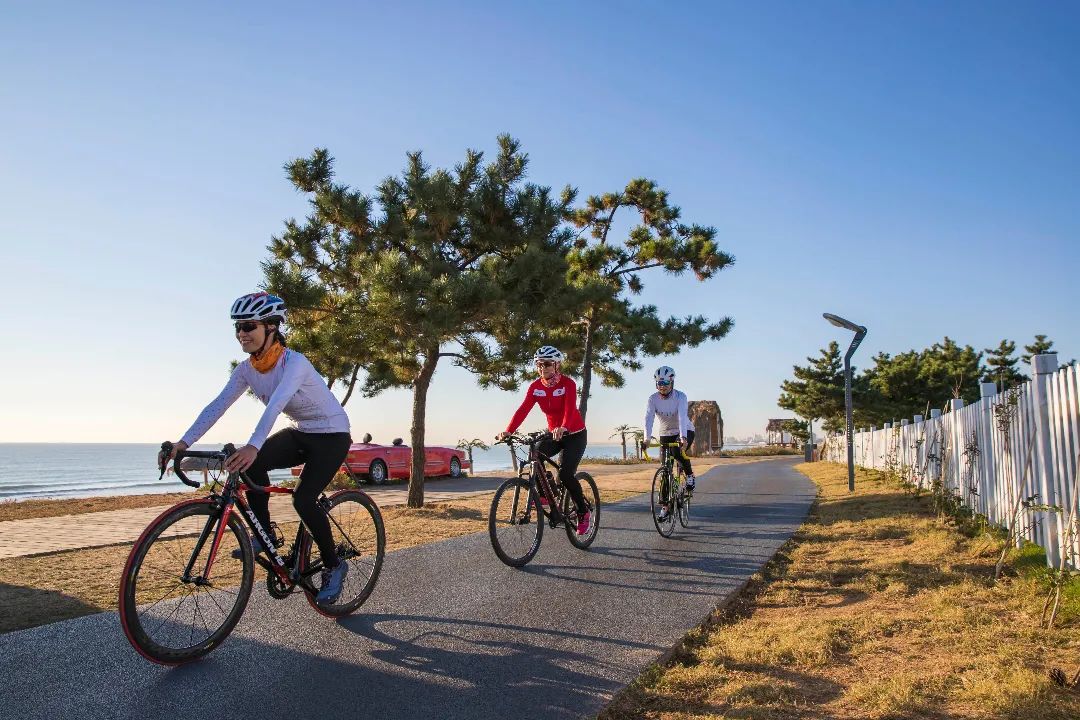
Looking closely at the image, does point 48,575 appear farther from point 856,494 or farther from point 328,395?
point 856,494

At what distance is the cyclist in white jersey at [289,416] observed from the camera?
417cm

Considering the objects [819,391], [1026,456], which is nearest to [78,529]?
[1026,456]

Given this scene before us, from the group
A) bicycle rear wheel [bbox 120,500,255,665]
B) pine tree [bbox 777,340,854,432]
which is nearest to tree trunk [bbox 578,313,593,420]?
bicycle rear wheel [bbox 120,500,255,665]

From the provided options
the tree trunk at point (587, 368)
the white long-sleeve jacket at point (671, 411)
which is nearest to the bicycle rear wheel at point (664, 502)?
the white long-sleeve jacket at point (671, 411)

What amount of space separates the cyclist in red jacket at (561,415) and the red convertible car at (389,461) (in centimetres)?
1161

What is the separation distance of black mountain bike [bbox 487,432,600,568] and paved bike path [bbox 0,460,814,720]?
0.24 metres

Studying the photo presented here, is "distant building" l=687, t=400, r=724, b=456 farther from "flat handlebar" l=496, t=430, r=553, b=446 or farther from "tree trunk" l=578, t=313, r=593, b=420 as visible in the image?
"flat handlebar" l=496, t=430, r=553, b=446

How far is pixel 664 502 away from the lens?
8.31 m

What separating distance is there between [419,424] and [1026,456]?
28.2ft

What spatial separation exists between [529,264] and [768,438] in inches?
2606

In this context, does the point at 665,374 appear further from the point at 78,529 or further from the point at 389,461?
the point at 389,461

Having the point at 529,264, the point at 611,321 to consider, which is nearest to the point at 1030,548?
the point at 529,264

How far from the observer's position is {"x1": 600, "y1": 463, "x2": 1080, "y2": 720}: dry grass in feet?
10.2

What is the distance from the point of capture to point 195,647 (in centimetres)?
375
